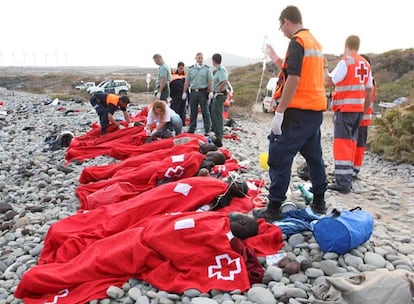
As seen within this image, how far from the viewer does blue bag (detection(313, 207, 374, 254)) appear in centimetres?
348

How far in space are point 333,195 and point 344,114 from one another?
110 cm

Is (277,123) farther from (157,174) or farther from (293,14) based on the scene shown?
(157,174)

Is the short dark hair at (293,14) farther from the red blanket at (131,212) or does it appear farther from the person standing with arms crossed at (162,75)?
the person standing with arms crossed at (162,75)

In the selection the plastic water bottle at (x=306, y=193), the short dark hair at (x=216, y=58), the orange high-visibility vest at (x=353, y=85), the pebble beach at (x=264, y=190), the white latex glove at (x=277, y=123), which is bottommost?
the pebble beach at (x=264, y=190)

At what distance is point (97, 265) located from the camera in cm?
354

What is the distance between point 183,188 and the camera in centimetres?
466

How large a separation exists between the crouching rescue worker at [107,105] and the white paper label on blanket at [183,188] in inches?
183

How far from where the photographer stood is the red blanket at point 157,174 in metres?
5.66

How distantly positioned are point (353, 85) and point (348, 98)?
0.18m

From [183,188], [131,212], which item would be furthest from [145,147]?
[131,212]

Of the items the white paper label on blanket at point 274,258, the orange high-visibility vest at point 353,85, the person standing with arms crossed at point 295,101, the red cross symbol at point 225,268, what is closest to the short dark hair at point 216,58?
the orange high-visibility vest at point 353,85

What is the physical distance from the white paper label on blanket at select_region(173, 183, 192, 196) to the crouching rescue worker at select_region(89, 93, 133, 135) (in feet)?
15.3

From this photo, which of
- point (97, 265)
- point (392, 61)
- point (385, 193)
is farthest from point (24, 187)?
point (392, 61)

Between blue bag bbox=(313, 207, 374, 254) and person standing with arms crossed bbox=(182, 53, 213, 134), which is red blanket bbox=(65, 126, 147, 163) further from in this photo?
blue bag bbox=(313, 207, 374, 254)
